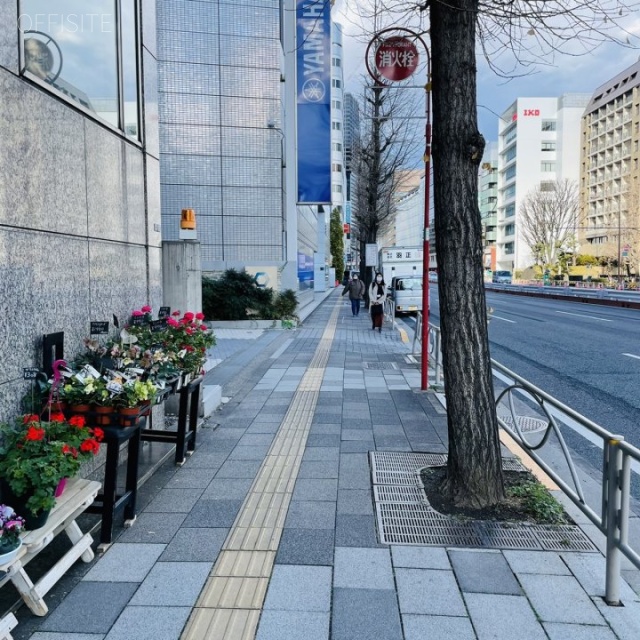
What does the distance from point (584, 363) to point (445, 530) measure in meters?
9.05

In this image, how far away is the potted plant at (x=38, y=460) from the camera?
267 cm

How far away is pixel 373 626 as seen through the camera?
8.71ft

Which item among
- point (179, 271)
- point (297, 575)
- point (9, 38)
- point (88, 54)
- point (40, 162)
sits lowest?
point (297, 575)

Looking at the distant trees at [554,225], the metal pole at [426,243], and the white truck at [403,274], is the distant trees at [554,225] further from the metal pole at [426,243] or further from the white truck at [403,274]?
the metal pole at [426,243]

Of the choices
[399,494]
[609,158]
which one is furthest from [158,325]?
[609,158]

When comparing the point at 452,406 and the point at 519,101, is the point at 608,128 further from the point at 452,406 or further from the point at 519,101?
the point at 452,406

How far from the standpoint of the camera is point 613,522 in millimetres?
2896

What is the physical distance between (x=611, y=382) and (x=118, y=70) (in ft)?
28.4

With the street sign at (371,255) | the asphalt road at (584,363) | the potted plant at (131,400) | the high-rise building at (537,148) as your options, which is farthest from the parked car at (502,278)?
the potted plant at (131,400)

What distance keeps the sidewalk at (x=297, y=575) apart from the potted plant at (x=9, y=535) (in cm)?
48

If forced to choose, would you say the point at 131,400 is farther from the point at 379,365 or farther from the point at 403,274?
the point at 403,274

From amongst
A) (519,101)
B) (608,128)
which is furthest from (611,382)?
(519,101)

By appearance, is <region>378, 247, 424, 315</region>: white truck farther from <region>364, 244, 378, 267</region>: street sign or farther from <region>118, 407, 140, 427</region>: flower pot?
<region>118, 407, 140, 427</region>: flower pot

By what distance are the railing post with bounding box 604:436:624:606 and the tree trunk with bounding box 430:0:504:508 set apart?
112cm
